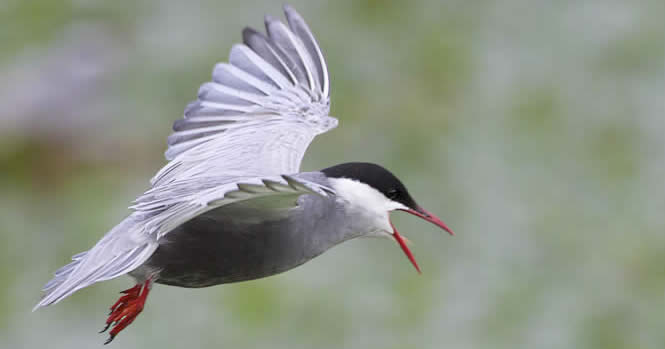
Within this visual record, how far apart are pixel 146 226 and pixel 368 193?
822mm

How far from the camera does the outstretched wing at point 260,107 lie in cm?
479

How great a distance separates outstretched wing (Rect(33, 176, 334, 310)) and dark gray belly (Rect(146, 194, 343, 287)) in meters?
0.11

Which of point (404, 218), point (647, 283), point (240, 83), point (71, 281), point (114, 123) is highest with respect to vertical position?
point (240, 83)

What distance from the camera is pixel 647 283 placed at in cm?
805

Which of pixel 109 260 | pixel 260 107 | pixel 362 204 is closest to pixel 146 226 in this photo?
pixel 109 260

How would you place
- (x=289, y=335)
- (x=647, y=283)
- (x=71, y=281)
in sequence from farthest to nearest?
(x=647, y=283) < (x=289, y=335) < (x=71, y=281)

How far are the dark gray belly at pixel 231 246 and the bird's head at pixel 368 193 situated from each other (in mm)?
174

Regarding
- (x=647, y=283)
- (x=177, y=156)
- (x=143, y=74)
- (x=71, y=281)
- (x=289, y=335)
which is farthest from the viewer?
(x=143, y=74)

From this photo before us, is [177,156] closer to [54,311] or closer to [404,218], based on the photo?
[54,311]

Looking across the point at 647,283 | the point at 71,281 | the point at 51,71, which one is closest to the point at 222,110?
the point at 71,281

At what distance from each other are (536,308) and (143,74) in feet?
12.5

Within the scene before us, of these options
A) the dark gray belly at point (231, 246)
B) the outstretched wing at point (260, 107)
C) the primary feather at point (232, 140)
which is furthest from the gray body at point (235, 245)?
the outstretched wing at point (260, 107)

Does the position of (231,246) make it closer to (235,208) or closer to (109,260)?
(235,208)

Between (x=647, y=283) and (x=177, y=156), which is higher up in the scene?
(x=177, y=156)
